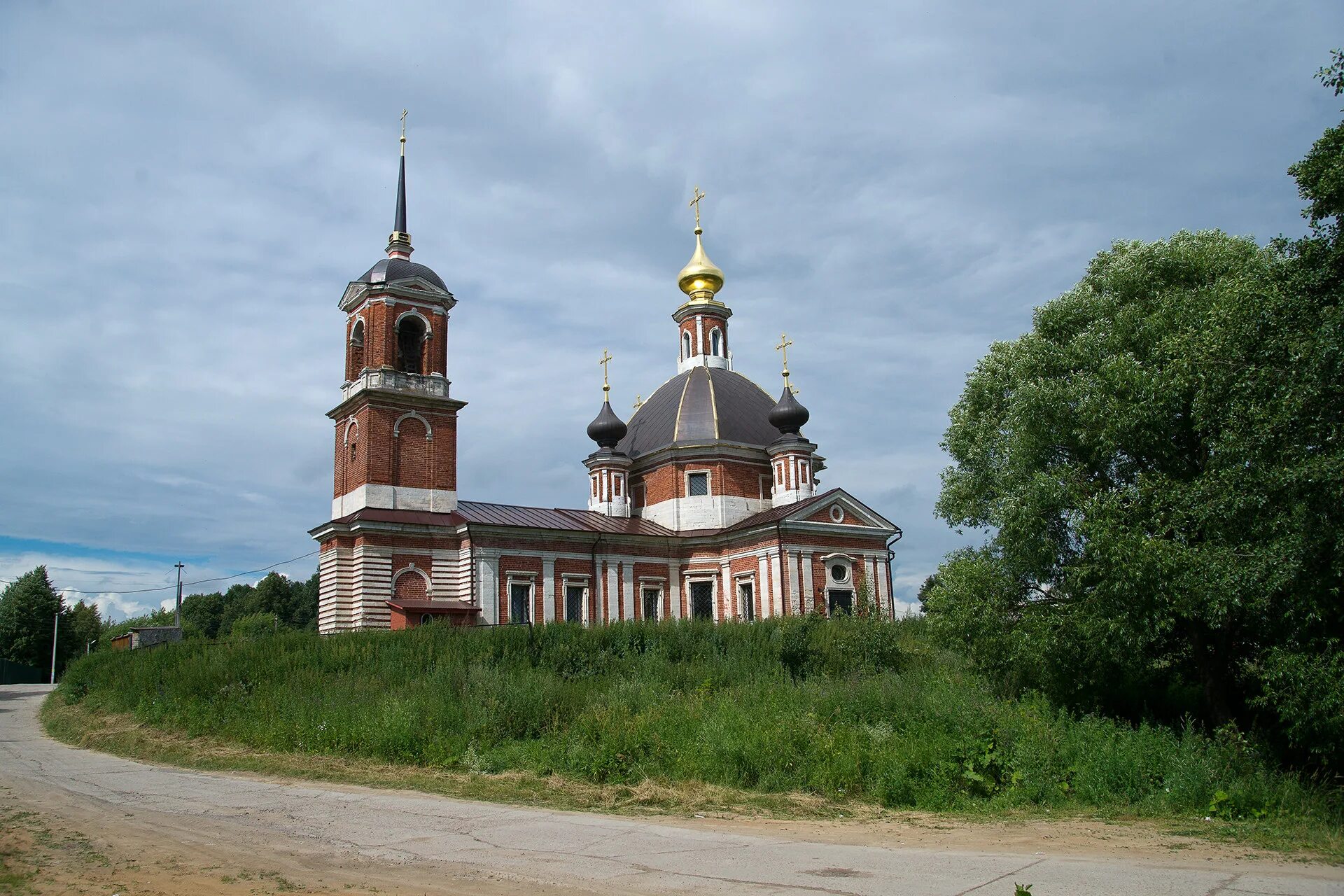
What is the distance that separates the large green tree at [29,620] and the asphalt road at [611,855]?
194ft

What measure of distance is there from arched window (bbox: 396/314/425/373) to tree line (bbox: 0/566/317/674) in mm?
19241

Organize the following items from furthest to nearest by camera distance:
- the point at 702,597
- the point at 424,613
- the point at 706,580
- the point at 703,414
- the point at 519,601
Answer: the point at 703,414 → the point at 702,597 → the point at 706,580 → the point at 519,601 → the point at 424,613

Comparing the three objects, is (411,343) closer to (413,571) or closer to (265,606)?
(413,571)

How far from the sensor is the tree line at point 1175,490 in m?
12.2

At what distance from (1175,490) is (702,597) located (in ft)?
89.6

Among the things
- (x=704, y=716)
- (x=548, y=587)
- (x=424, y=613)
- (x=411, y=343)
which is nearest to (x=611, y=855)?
(x=704, y=716)

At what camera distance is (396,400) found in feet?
116

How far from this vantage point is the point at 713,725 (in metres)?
14.8

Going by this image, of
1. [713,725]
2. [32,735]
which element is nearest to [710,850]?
[713,725]

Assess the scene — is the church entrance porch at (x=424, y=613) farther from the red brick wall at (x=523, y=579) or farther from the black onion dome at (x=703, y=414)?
the black onion dome at (x=703, y=414)

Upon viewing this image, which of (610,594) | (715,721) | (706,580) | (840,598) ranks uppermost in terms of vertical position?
(706,580)

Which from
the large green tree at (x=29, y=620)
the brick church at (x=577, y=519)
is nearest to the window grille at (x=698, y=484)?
the brick church at (x=577, y=519)

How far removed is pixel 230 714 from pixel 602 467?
2490 cm

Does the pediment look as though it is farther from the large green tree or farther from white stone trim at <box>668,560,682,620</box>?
→ the large green tree
